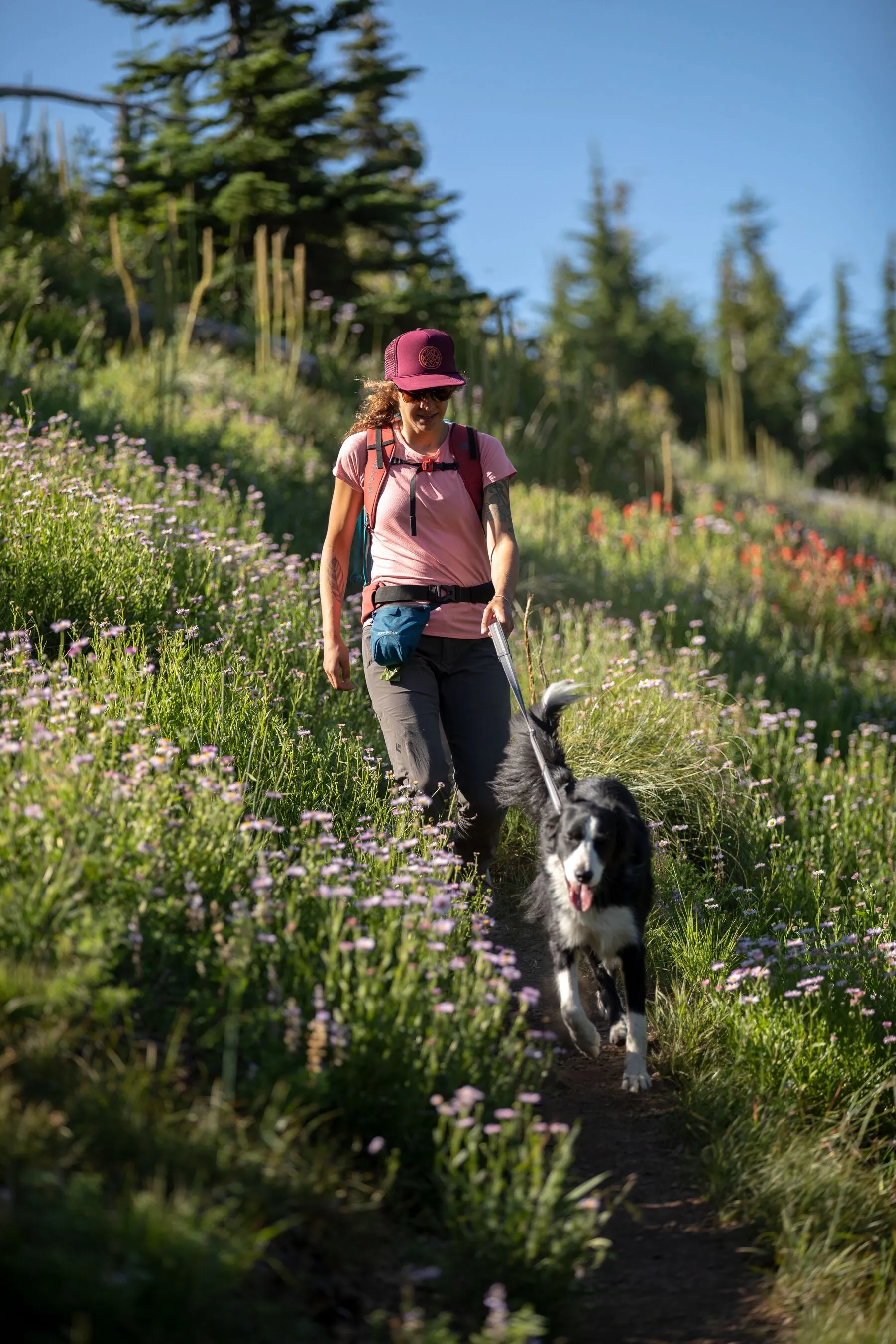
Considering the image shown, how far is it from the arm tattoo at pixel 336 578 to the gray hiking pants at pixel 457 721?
0.76 feet

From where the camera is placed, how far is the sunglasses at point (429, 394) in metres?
4.46

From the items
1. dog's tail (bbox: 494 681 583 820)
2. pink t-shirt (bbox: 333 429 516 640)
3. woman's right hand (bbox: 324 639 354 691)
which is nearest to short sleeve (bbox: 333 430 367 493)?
pink t-shirt (bbox: 333 429 516 640)

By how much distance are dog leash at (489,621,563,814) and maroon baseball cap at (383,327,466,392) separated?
99 centimetres

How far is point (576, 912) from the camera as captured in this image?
3809 millimetres

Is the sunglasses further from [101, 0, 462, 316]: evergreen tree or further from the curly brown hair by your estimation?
[101, 0, 462, 316]: evergreen tree

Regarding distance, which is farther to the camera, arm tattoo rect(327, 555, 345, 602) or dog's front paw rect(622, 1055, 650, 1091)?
arm tattoo rect(327, 555, 345, 602)

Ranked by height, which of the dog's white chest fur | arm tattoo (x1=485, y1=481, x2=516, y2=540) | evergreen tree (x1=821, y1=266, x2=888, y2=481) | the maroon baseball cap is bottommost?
the dog's white chest fur

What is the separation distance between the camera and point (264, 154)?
49.6 feet

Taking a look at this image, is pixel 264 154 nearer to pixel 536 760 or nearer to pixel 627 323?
pixel 536 760

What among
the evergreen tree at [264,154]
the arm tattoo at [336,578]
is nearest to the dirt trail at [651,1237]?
the arm tattoo at [336,578]

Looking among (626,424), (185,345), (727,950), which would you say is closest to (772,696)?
(727,950)

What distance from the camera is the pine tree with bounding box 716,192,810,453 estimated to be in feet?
137

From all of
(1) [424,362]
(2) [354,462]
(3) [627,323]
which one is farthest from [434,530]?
(3) [627,323]

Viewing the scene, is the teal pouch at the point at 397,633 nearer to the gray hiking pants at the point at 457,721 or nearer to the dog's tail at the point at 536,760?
the gray hiking pants at the point at 457,721
